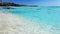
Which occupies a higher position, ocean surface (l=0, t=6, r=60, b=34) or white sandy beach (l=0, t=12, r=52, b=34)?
white sandy beach (l=0, t=12, r=52, b=34)

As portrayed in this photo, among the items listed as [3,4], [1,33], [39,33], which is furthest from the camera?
[3,4]

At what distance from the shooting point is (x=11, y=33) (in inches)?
225

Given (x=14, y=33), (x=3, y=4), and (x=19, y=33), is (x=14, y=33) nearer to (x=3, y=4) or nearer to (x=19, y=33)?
(x=19, y=33)

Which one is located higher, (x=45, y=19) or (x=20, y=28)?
(x=20, y=28)

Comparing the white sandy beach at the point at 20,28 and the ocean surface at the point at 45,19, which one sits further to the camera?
the ocean surface at the point at 45,19

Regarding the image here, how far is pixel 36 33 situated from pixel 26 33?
0.35 metres

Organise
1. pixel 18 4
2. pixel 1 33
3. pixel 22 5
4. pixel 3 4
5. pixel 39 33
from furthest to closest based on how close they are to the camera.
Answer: pixel 22 5 < pixel 18 4 < pixel 3 4 < pixel 39 33 < pixel 1 33

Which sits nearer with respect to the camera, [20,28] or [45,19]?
[20,28]

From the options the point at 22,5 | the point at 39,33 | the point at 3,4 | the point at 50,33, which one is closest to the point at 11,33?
the point at 39,33

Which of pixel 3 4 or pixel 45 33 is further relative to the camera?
pixel 3 4

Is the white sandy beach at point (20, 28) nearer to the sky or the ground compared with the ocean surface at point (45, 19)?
nearer to the sky

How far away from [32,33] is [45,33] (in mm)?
489

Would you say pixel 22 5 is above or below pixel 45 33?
below

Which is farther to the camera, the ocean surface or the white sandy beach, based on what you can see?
the ocean surface
